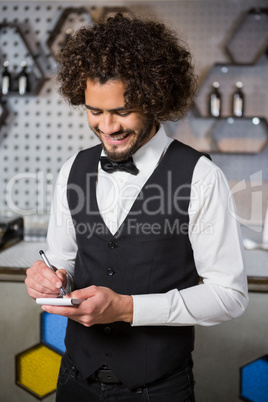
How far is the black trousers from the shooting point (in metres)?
1.40

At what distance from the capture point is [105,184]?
1576mm

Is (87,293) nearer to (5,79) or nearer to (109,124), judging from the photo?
(109,124)

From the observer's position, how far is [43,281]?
1309 millimetres

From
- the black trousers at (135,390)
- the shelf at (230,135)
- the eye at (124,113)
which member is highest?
the shelf at (230,135)

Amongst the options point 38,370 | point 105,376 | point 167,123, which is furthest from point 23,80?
point 105,376

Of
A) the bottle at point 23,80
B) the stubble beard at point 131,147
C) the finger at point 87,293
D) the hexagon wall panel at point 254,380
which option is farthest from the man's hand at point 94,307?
the bottle at point 23,80

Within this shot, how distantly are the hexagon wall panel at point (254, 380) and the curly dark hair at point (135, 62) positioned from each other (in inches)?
61.8

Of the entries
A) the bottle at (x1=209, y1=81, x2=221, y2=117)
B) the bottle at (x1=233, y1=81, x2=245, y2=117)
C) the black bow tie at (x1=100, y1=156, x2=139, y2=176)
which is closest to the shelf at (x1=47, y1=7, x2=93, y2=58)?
the bottle at (x1=209, y1=81, x2=221, y2=117)

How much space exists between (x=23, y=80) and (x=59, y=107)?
0.36m

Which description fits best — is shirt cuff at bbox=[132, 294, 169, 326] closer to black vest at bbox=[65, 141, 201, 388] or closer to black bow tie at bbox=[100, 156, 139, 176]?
black vest at bbox=[65, 141, 201, 388]

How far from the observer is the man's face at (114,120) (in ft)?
4.27

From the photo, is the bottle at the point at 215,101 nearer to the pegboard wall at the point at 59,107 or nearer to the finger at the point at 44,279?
the pegboard wall at the point at 59,107

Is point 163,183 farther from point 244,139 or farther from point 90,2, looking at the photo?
point 90,2

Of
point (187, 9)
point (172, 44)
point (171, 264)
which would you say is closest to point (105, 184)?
point (171, 264)
